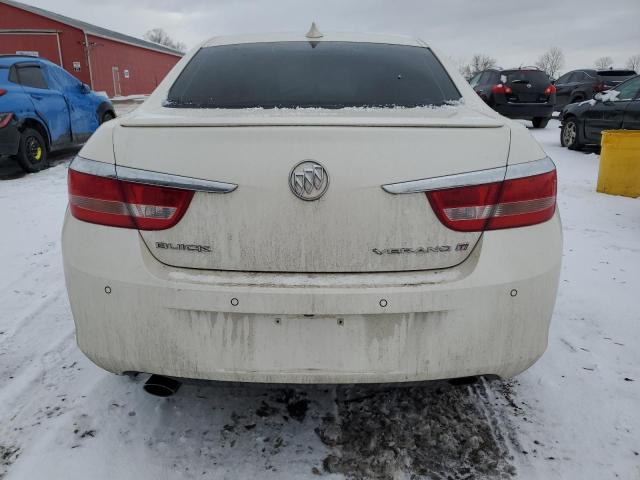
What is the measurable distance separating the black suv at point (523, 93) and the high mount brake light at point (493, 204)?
12.7 meters

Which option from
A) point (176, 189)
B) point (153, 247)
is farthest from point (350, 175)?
point (153, 247)

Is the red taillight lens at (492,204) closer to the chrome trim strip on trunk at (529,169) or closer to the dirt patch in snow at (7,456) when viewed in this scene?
the chrome trim strip on trunk at (529,169)

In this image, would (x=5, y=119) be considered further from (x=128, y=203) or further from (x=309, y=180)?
(x=309, y=180)

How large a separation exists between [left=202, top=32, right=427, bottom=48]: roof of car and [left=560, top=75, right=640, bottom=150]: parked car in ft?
23.8

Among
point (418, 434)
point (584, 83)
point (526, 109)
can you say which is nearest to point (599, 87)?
point (584, 83)

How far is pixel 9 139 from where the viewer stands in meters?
7.23

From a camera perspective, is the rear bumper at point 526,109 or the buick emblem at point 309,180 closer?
the buick emblem at point 309,180

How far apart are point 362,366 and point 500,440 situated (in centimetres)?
83

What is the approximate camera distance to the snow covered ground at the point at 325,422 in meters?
1.92

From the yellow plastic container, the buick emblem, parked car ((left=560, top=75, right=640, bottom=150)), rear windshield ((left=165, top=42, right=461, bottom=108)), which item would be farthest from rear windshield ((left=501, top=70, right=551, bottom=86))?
the buick emblem

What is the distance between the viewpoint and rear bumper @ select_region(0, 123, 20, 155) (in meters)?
7.17

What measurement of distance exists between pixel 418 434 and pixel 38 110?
25.9 feet

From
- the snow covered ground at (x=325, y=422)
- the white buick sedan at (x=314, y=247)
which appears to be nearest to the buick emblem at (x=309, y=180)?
the white buick sedan at (x=314, y=247)

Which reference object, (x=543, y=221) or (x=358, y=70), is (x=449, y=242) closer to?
(x=543, y=221)
